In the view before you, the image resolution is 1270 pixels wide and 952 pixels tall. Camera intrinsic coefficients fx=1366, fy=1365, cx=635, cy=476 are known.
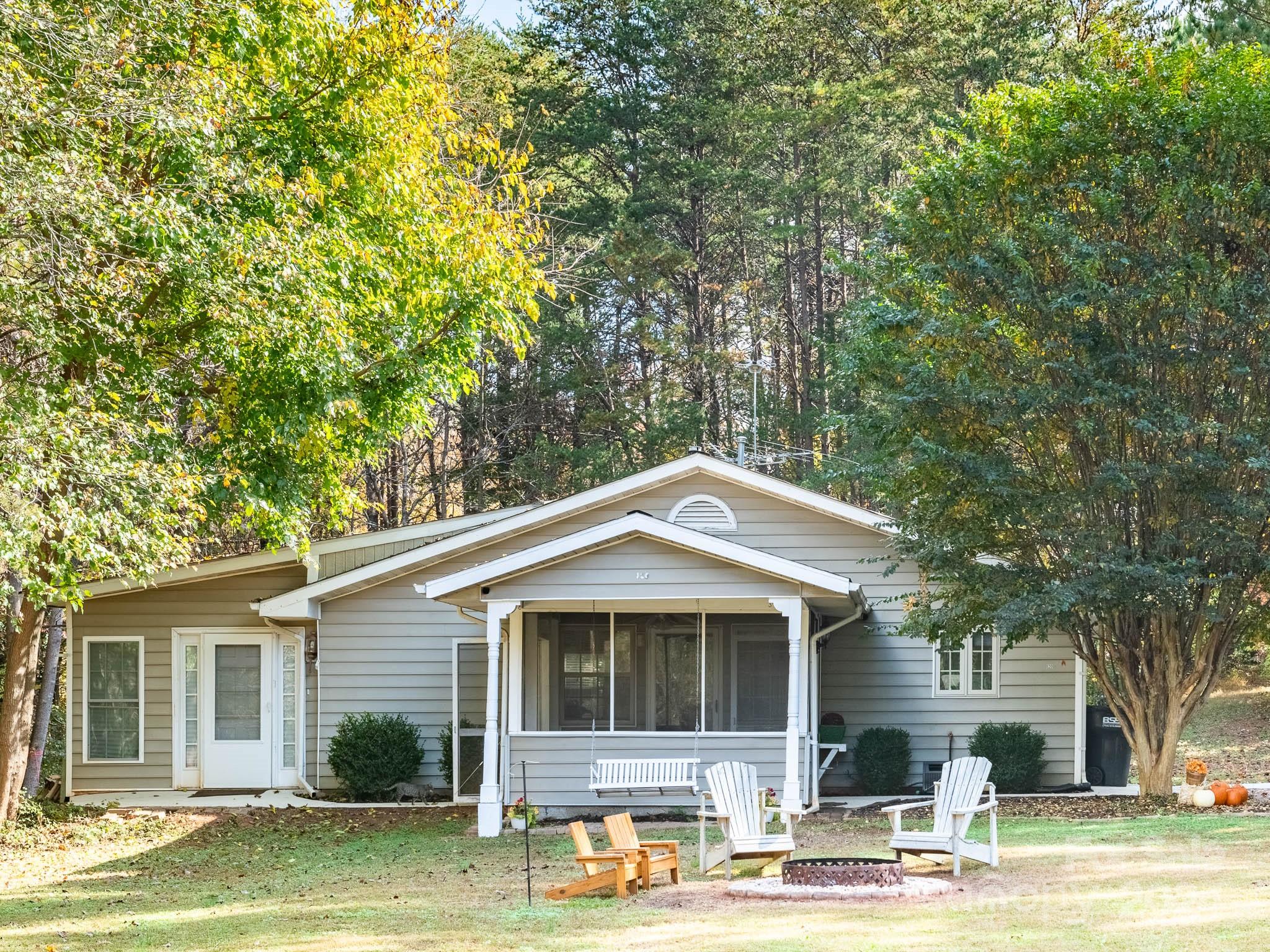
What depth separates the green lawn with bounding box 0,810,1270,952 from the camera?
8.41 meters

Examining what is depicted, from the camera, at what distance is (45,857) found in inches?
523

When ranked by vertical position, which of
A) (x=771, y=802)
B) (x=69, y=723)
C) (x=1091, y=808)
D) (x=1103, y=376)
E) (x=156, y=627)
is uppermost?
(x=1103, y=376)

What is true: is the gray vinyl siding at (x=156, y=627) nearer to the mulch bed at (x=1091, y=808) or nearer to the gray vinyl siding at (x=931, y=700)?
the gray vinyl siding at (x=931, y=700)

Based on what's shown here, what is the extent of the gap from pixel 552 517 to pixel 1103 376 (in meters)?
6.93

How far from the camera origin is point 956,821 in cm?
1070

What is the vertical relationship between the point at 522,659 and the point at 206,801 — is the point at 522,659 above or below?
above

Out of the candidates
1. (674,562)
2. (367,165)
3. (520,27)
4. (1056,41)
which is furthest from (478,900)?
(520,27)

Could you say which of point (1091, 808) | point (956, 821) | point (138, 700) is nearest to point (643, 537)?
point (956, 821)

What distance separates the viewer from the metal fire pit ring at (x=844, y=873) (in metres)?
9.82

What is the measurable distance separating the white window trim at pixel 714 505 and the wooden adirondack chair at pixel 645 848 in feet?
24.7

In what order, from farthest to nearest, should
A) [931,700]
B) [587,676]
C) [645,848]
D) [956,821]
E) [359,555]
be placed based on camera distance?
[359,555], [931,700], [587,676], [956,821], [645,848]

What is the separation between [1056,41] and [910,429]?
14.9 meters

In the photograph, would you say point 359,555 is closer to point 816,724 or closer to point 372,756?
point 372,756

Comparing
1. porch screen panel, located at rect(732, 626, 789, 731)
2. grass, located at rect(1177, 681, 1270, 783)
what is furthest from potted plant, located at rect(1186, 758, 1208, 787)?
porch screen panel, located at rect(732, 626, 789, 731)
